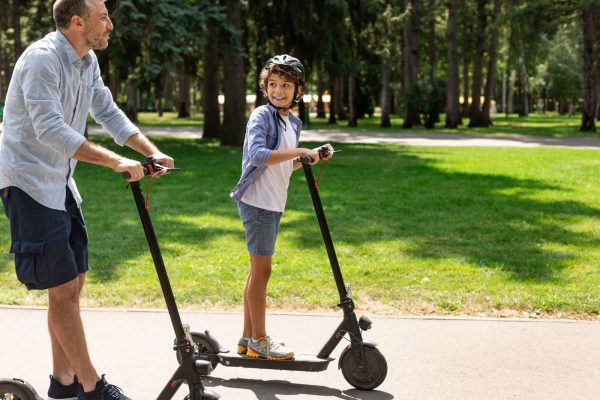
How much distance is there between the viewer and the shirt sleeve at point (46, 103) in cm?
350

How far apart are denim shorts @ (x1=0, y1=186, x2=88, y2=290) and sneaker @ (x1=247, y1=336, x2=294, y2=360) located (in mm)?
1222

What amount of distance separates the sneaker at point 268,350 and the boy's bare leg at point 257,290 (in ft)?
0.12

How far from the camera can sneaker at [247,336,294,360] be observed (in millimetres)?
4520

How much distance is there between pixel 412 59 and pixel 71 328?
37254mm

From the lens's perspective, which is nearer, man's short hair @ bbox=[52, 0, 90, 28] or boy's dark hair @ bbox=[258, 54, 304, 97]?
man's short hair @ bbox=[52, 0, 90, 28]

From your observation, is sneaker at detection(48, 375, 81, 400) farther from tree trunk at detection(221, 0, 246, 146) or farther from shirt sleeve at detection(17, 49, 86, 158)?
tree trunk at detection(221, 0, 246, 146)

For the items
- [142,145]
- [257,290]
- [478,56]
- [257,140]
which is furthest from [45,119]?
[478,56]

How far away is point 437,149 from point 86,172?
10103mm

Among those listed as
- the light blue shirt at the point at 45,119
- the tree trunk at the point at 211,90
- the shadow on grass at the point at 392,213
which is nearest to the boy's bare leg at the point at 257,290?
the light blue shirt at the point at 45,119

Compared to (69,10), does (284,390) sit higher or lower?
lower

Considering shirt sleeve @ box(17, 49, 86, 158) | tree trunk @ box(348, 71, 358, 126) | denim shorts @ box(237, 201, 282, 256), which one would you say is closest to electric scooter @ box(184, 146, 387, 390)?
denim shorts @ box(237, 201, 282, 256)

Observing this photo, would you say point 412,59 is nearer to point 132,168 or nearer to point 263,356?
point 263,356

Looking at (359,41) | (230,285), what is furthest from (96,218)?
(359,41)

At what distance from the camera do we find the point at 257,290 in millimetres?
4574
